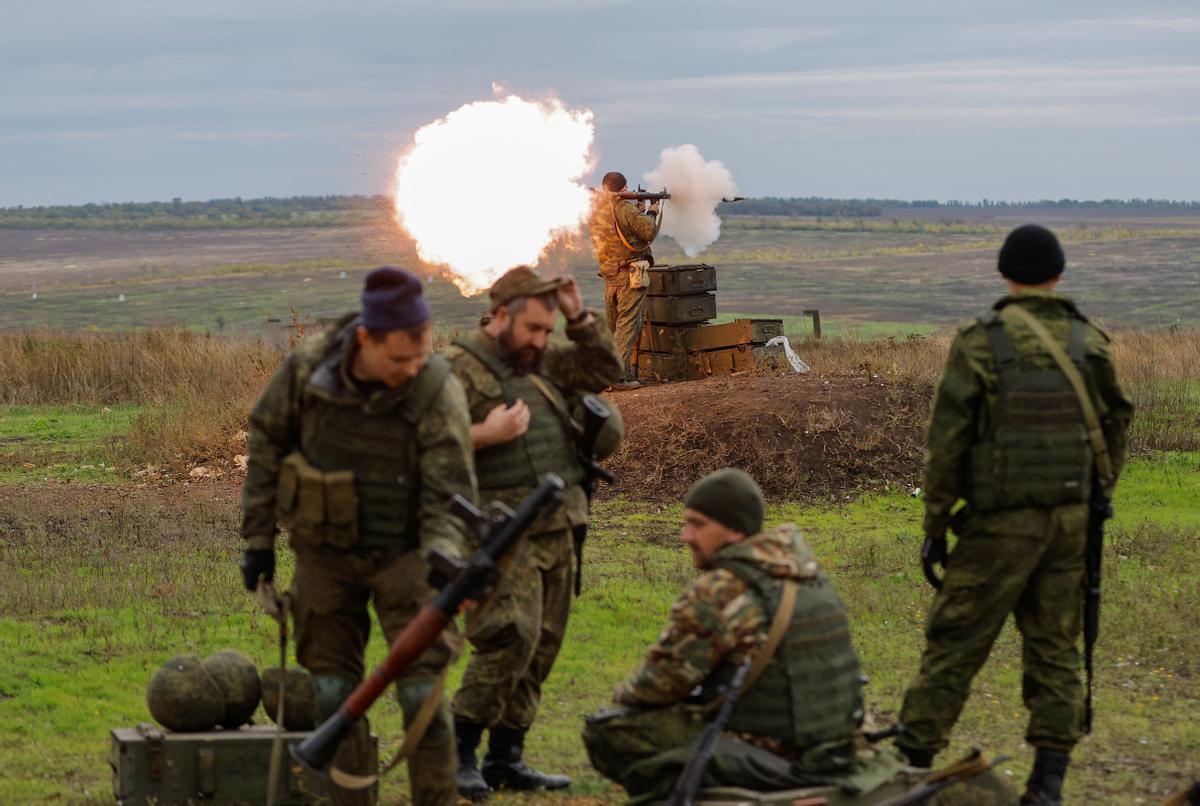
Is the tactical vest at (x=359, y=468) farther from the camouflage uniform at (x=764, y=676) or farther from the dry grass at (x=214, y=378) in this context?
the dry grass at (x=214, y=378)

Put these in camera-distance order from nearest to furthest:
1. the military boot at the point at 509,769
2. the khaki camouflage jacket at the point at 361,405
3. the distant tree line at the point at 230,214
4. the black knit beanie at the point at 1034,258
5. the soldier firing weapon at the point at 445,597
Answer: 1. the soldier firing weapon at the point at 445,597
2. the khaki camouflage jacket at the point at 361,405
3. the black knit beanie at the point at 1034,258
4. the military boot at the point at 509,769
5. the distant tree line at the point at 230,214

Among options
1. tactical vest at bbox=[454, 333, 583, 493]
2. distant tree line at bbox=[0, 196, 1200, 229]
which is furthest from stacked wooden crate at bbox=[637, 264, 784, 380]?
distant tree line at bbox=[0, 196, 1200, 229]

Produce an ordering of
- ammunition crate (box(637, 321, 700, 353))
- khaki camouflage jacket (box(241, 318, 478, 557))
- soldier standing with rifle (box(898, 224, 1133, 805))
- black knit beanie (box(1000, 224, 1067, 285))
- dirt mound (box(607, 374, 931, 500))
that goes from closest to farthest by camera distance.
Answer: khaki camouflage jacket (box(241, 318, 478, 557))
soldier standing with rifle (box(898, 224, 1133, 805))
black knit beanie (box(1000, 224, 1067, 285))
dirt mound (box(607, 374, 931, 500))
ammunition crate (box(637, 321, 700, 353))

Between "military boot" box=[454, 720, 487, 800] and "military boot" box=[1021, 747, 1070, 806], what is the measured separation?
219 centimetres

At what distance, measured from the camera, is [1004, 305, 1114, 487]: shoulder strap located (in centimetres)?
663

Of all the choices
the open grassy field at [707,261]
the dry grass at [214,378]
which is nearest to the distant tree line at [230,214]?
the open grassy field at [707,261]

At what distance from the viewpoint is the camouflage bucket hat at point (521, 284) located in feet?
22.1

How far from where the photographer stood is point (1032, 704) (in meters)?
6.73

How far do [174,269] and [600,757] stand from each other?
246ft

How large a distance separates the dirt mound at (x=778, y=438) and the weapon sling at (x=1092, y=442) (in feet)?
26.6

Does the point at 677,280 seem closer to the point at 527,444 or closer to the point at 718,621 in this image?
the point at 527,444

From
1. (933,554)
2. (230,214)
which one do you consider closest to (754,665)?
(933,554)

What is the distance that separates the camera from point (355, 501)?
577 centimetres

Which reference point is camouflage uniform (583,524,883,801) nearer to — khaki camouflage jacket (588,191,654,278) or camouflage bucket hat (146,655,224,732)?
camouflage bucket hat (146,655,224,732)
